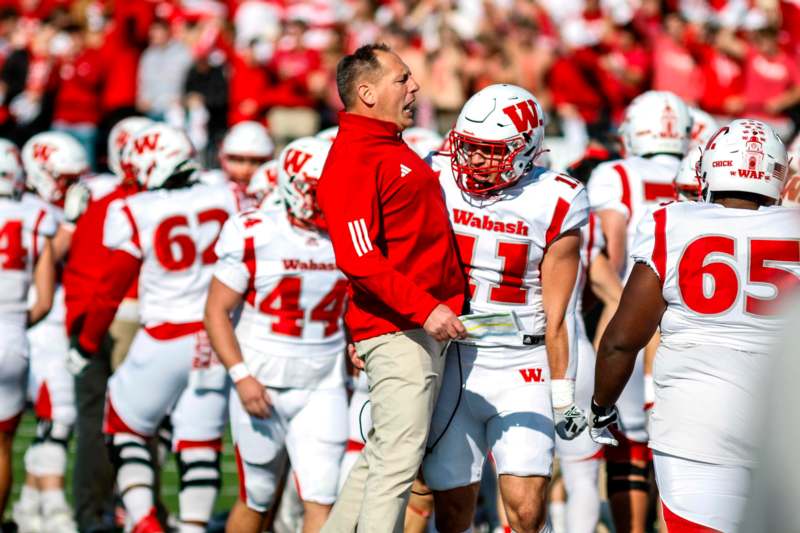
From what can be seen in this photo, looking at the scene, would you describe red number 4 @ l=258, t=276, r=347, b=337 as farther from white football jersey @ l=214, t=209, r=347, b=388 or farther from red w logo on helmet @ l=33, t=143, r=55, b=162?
red w logo on helmet @ l=33, t=143, r=55, b=162

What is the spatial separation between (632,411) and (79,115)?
10.1 m

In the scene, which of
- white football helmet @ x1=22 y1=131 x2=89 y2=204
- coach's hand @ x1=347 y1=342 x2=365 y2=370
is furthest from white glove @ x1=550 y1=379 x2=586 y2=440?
white football helmet @ x1=22 y1=131 x2=89 y2=204

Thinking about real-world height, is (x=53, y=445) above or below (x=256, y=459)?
below

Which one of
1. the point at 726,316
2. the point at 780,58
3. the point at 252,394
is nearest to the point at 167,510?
the point at 252,394

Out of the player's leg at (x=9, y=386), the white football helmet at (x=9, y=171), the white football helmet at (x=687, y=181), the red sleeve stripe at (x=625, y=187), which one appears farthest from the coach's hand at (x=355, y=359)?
the white football helmet at (x=9, y=171)

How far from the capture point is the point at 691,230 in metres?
4.55

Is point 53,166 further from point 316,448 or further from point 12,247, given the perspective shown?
point 316,448

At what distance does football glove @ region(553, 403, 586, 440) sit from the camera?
5.14 m

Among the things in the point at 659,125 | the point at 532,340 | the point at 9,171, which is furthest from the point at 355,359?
the point at 9,171

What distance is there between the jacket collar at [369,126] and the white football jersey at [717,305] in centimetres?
112

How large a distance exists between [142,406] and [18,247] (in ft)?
3.43

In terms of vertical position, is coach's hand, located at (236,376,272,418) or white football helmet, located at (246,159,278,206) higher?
white football helmet, located at (246,159,278,206)

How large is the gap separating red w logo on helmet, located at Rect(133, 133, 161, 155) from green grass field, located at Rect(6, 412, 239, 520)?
248 cm

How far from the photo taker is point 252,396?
6.12 meters
